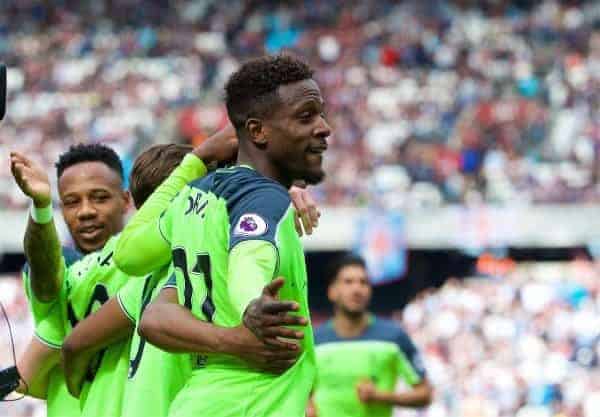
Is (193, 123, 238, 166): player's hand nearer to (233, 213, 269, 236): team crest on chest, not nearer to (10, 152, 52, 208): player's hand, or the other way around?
(10, 152, 52, 208): player's hand

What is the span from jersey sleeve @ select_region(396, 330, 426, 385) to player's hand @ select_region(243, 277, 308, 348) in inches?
219

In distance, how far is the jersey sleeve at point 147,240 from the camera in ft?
13.7

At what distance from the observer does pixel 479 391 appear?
56.6ft

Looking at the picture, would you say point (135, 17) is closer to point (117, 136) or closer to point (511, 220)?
point (117, 136)

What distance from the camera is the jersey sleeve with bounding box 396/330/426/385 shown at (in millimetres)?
8984

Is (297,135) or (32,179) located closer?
(297,135)

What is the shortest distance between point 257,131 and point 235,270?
53cm

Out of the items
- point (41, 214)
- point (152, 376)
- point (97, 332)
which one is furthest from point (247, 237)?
point (41, 214)

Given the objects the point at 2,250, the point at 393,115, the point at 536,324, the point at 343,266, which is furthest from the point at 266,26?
the point at 343,266

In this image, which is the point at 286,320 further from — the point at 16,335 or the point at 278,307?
the point at 16,335

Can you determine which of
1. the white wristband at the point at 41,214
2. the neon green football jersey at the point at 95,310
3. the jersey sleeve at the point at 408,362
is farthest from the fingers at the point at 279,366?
the jersey sleeve at the point at 408,362

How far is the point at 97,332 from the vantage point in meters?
4.69

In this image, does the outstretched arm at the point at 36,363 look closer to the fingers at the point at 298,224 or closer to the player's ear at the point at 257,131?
the fingers at the point at 298,224

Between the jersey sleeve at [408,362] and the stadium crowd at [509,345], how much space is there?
291 inches
